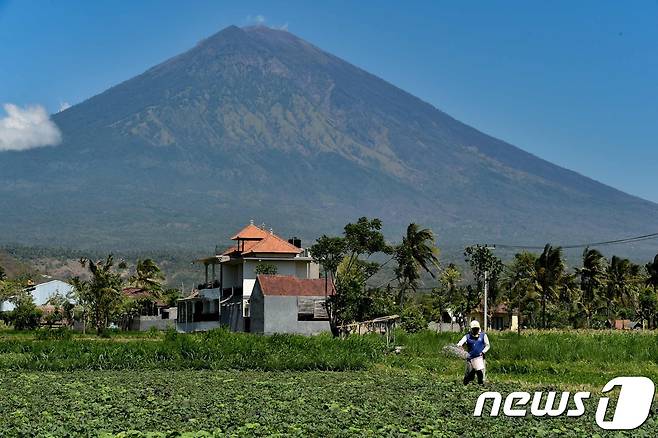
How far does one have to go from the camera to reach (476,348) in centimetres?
1973

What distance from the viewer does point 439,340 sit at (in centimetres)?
3706

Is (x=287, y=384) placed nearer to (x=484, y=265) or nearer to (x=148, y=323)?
(x=484, y=265)

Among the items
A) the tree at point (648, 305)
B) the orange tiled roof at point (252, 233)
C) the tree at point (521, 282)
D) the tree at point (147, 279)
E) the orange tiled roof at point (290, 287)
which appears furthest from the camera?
the tree at point (147, 279)

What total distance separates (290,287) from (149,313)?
35.9 metres

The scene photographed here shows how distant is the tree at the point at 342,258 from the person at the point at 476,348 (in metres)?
27.3

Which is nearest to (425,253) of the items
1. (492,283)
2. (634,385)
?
(492,283)

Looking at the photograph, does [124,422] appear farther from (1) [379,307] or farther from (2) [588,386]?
(1) [379,307]

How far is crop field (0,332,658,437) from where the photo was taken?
14352 mm

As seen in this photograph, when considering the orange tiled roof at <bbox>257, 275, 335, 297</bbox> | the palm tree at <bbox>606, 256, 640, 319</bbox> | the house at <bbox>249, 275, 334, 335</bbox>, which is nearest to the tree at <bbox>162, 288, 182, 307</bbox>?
the palm tree at <bbox>606, 256, 640, 319</bbox>

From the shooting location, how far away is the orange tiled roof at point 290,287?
49.2 m

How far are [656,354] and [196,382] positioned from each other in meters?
14.5

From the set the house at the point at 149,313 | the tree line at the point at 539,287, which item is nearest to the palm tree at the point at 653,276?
the tree line at the point at 539,287

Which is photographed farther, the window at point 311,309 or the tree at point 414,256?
the tree at point 414,256

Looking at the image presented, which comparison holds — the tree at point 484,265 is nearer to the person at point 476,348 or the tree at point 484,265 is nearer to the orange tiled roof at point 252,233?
the orange tiled roof at point 252,233
